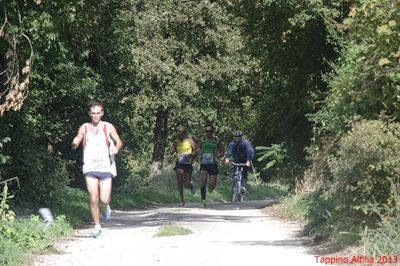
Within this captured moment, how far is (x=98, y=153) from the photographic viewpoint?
37.7 feet

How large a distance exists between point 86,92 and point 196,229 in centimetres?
1117

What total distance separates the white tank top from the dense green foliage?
1490 mm

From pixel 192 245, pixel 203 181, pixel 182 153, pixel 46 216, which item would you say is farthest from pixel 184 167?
pixel 192 245

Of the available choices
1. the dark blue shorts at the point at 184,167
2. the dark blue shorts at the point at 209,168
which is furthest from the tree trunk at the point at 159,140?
the dark blue shorts at the point at 184,167

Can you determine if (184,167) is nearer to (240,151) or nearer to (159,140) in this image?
(240,151)

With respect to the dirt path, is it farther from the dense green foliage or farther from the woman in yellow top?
the woman in yellow top

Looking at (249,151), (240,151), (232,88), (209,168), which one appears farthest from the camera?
(232,88)

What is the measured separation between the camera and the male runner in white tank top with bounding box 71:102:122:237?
11.4m

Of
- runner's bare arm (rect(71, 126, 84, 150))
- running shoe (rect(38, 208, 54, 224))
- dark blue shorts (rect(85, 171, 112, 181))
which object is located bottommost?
running shoe (rect(38, 208, 54, 224))

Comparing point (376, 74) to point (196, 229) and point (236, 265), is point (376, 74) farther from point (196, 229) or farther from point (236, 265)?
point (196, 229)

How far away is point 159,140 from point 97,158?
28.6m

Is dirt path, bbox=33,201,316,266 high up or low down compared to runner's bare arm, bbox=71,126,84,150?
down

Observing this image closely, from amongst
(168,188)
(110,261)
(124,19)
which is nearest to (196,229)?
(110,261)

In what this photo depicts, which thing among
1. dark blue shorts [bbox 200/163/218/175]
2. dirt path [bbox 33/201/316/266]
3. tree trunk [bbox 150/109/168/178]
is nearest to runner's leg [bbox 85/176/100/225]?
dirt path [bbox 33/201/316/266]
